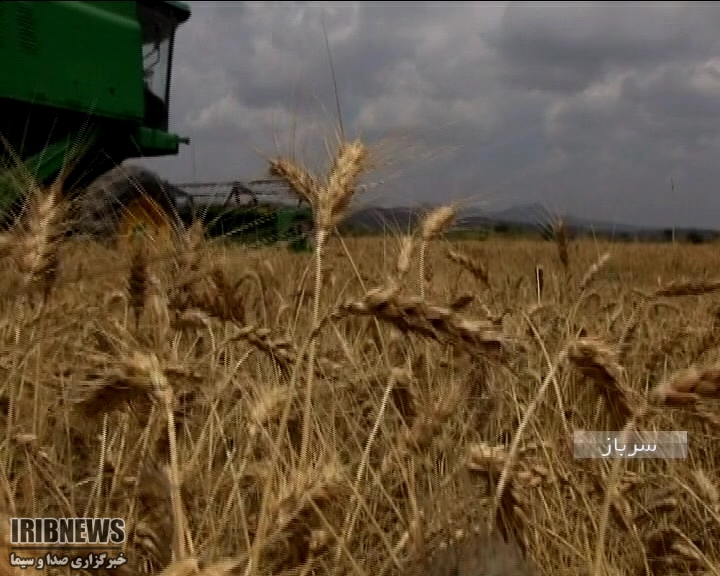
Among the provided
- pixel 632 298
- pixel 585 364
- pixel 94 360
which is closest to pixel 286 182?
pixel 94 360

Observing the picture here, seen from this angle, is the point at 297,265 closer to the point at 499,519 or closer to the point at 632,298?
the point at 632,298

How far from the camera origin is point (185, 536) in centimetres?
77

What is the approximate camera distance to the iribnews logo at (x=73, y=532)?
85cm

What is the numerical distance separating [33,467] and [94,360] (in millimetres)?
225

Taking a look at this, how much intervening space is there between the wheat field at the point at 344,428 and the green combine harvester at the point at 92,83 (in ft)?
12.3

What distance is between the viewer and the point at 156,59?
25.7 feet
